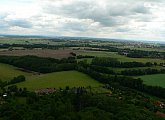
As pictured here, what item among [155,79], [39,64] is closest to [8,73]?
[39,64]

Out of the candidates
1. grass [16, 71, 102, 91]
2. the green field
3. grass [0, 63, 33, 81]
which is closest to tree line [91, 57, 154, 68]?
the green field

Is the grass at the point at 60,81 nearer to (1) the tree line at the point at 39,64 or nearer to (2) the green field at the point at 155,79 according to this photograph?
(1) the tree line at the point at 39,64

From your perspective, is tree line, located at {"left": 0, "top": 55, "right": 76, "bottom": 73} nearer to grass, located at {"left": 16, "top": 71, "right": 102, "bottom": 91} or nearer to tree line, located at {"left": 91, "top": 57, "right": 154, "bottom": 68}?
grass, located at {"left": 16, "top": 71, "right": 102, "bottom": 91}

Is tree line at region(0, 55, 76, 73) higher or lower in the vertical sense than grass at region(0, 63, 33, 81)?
higher

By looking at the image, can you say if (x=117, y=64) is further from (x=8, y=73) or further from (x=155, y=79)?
(x=8, y=73)

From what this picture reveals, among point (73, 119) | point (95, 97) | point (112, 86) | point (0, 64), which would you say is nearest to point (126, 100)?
point (95, 97)

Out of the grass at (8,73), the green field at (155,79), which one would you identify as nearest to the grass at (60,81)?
the grass at (8,73)
